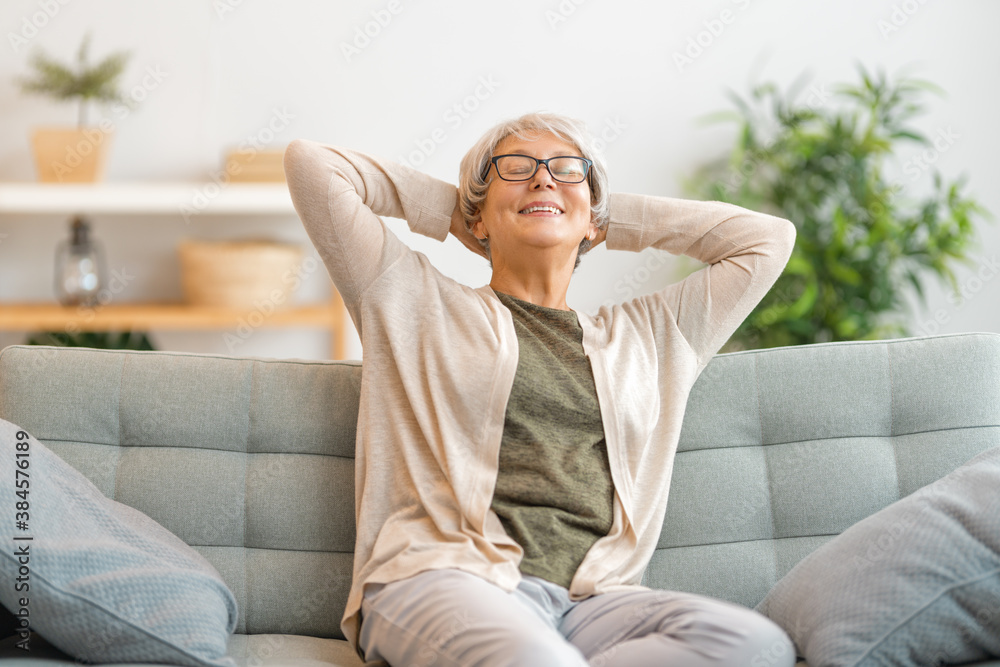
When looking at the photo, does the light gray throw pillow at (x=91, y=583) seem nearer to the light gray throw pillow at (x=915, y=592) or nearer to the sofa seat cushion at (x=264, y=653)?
the sofa seat cushion at (x=264, y=653)

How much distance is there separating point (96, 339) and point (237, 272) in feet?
1.81

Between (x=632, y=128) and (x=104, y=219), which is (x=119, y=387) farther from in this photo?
(x=632, y=128)

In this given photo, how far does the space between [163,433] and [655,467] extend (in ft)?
2.80

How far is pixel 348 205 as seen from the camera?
5.00 ft

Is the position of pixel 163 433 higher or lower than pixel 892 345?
lower

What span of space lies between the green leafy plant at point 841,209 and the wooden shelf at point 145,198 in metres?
1.40

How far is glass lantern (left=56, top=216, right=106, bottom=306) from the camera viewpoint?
9.61 ft

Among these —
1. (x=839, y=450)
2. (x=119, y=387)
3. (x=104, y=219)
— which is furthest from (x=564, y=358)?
(x=104, y=219)

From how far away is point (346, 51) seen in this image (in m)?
3.01

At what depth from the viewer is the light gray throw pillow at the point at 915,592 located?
1.18 meters
